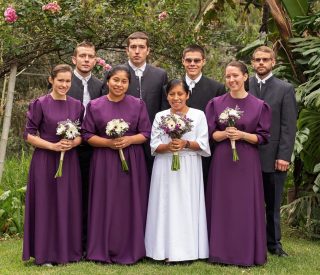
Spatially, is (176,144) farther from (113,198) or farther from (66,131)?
(66,131)

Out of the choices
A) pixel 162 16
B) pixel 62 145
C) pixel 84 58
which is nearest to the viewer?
pixel 62 145

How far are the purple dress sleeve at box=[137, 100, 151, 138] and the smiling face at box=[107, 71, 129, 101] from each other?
274 millimetres

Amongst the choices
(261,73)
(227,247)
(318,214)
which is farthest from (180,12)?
(227,247)

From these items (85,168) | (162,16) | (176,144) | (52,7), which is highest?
(162,16)

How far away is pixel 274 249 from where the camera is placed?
7.08 metres

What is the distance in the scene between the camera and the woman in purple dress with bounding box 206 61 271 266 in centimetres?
652

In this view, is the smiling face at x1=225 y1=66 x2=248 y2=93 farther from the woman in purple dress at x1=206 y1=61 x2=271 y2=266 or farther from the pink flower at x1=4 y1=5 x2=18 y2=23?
the pink flower at x1=4 y1=5 x2=18 y2=23

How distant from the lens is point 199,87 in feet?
23.2

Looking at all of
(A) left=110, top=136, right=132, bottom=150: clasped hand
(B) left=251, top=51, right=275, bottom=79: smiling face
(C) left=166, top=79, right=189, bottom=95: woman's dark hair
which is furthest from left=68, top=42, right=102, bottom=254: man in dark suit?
(B) left=251, top=51, right=275, bottom=79: smiling face

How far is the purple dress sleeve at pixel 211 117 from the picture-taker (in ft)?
21.9

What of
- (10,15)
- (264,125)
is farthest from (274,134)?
(10,15)

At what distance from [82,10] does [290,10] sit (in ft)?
9.70

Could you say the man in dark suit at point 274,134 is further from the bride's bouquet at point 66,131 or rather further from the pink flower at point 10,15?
the pink flower at point 10,15

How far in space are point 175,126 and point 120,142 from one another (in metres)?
0.59
